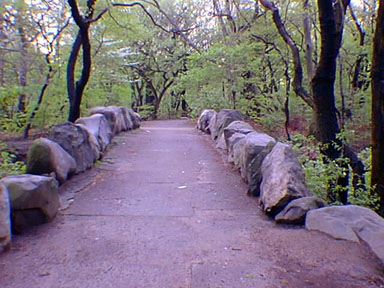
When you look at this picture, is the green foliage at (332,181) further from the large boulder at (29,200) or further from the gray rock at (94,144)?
the gray rock at (94,144)

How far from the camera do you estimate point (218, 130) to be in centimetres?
1230

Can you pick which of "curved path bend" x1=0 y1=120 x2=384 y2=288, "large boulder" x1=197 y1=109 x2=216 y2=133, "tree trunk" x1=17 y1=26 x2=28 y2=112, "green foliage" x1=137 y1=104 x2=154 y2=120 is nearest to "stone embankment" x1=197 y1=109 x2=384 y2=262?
"curved path bend" x1=0 y1=120 x2=384 y2=288

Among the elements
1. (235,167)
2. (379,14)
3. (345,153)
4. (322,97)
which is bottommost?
(235,167)

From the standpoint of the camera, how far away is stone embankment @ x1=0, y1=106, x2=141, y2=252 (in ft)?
14.2

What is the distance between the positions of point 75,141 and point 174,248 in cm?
416

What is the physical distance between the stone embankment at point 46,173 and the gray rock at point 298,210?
2.91 meters

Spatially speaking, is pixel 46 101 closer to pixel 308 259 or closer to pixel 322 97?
pixel 322 97

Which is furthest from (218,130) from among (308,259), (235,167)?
(308,259)

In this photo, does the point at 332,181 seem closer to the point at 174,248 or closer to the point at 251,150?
the point at 251,150

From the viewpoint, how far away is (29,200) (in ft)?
14.5

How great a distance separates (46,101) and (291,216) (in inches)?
415

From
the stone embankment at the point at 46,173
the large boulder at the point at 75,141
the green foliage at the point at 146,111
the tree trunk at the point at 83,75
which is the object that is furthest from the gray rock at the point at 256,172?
the green foliage at the point at 146,111

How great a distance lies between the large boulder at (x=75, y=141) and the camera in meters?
7.21

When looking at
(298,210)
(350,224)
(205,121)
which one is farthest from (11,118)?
(350,224)
